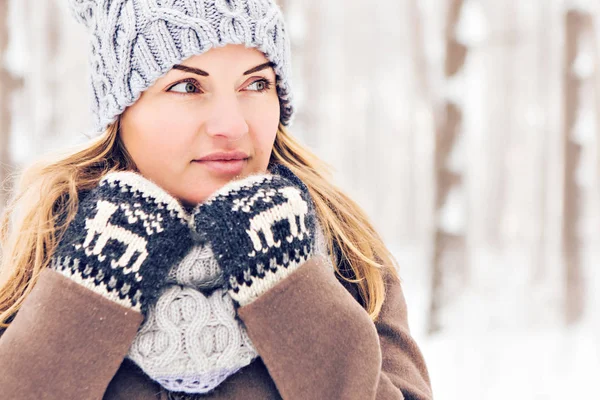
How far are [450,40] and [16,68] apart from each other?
4304mm

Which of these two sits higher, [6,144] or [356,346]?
[356,346]

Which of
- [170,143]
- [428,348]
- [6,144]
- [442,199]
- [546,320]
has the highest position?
[170,143]

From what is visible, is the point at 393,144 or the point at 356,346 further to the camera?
the point at 393,144

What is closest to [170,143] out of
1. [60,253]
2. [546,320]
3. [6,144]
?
[60,253]

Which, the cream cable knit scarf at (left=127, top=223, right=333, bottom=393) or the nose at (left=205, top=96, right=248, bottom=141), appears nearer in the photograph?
the cream cable knit scarf at (left=127, top=223, right=333, bottom=393)

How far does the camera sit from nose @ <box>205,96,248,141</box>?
4.94 feet

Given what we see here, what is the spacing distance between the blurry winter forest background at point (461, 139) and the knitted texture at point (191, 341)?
90 centimetres

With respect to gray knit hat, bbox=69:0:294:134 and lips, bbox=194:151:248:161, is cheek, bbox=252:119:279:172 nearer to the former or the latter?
lips, bbox=194:151:248:161

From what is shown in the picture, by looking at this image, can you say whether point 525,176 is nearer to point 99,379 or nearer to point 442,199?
point 442,199

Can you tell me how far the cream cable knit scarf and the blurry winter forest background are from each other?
35.1 inches

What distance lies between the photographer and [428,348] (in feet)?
20.2

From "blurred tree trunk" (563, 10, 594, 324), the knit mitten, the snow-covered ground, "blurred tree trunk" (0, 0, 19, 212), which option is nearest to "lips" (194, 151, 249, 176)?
the knit mitten

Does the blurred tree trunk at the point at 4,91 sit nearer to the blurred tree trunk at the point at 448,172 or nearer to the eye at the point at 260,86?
the eye at the point at 260,86

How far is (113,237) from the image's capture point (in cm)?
139
